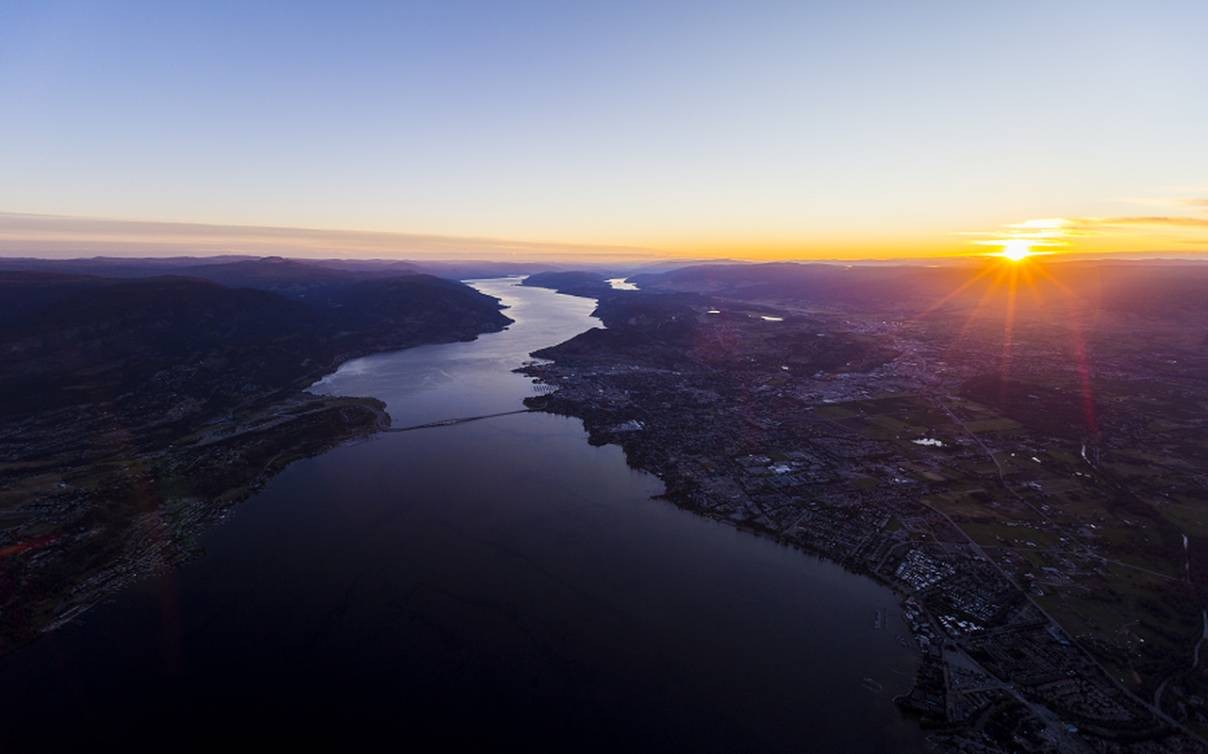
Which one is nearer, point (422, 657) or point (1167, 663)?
point (1167, 663)

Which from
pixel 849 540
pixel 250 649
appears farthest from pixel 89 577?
pixel 849 540

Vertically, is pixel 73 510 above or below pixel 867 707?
above

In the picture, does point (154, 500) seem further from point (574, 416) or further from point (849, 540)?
point (849, 540)

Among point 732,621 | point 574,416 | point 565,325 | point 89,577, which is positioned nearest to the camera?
point 732,621

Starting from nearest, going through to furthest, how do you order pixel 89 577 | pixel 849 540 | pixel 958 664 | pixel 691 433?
pixel 958 664
pixel 89 577
pixel 849 540
pixel 691 433

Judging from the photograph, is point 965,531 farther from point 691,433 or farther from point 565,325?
point 565,325

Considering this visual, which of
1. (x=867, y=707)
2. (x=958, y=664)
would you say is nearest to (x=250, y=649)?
(x=867, y=707)
